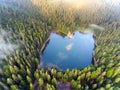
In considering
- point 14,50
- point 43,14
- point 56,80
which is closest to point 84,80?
point 56,80

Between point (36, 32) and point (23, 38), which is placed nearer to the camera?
point (23, 38)

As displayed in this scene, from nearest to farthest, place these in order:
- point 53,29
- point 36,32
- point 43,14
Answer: point 36,32 < point 53,29 < point 43,14

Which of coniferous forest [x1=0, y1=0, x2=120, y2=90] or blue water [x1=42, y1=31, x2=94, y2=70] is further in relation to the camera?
blue water [x1=42, y1=31, x2=94, y2=70]

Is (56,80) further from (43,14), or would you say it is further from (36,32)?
(43,14)

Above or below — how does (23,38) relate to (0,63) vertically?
above

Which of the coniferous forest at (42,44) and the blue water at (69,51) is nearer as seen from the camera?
the coniferous forest at (42,44)
